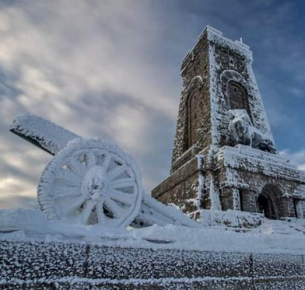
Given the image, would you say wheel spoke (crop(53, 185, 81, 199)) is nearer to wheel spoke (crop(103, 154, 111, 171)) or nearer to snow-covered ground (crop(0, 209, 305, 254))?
wheel spoke (crop(103, 154, 111, 171))

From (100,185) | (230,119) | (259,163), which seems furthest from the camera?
(230,119)

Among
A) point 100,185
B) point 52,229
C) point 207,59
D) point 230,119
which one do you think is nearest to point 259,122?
point 230,119

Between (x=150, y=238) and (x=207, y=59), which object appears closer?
(x=150, y=238)

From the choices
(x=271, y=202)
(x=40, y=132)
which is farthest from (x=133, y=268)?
(x=271, y=202)

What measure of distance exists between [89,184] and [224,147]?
256 inches

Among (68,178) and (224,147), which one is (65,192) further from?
(224,147)

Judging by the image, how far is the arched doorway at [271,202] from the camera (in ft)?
28.6

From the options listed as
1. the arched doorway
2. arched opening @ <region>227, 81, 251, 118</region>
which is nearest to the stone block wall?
the arched doorway

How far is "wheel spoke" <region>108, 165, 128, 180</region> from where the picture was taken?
274 cm

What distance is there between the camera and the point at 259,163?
838 cm

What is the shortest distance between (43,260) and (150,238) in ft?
2.59

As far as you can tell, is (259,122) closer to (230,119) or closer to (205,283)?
(230,119)

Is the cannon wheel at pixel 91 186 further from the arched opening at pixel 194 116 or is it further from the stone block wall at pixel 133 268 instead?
the arched opening at pixel 194 116

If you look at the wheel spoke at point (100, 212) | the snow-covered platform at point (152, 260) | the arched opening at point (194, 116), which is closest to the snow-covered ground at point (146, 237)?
the snow-covered platform at point (152, 260)
